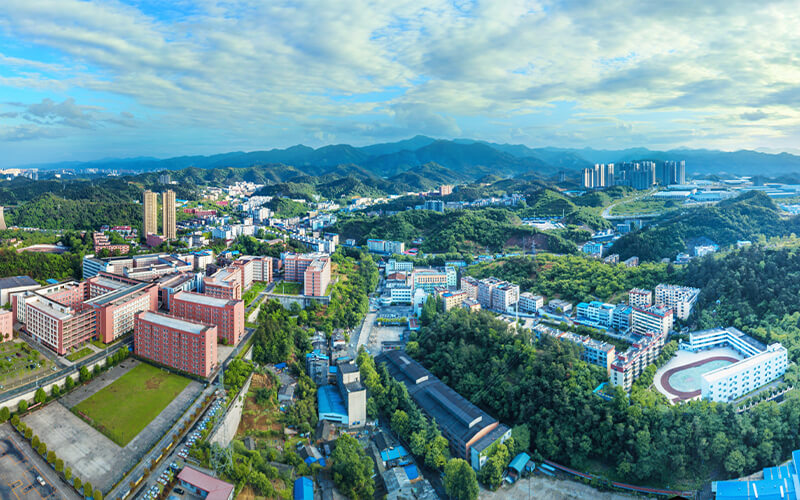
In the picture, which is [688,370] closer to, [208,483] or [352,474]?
[352,474]

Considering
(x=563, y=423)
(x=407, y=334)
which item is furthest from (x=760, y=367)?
(x=407, y=334)

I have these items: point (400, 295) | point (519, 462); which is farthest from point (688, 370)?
point (400, 295)

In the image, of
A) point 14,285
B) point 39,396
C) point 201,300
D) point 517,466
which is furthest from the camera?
point 14,285

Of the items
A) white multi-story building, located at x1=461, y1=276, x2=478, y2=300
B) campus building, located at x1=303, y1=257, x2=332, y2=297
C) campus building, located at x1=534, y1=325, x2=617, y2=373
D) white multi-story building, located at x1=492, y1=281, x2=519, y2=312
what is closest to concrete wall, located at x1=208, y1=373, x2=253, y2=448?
campus building, located at x1=303, y1=257, x2=332, y2=297

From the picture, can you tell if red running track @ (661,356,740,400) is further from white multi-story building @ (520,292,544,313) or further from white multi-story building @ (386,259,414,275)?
white multi-story building @ (386,259,414,275)

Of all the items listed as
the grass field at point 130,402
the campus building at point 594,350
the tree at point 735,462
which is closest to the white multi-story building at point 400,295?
the campus building at point 594,350

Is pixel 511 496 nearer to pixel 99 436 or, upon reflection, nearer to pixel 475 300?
pixel 99 436

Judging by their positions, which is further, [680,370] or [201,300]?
[201,300]
